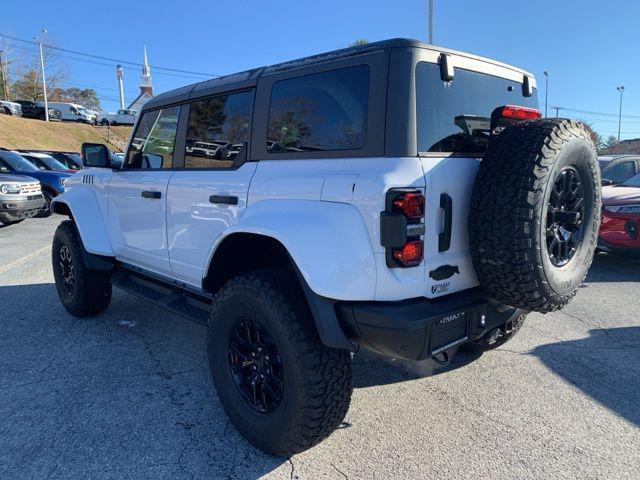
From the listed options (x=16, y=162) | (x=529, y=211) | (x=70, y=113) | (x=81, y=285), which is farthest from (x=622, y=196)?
(x=70, y=113)

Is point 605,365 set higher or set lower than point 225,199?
lower

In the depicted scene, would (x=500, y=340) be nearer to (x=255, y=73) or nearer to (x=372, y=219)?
(x=372, y=219)

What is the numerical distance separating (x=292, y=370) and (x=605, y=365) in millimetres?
2644

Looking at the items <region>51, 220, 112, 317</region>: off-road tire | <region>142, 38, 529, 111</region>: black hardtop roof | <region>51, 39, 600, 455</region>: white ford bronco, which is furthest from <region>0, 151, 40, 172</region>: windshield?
<region>51, 39, 600, 455</region>: white ford bronco

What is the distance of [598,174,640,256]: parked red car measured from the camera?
20.6 ft

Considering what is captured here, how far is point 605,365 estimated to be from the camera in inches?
142

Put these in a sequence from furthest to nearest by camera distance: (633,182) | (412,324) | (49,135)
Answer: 1. (49,135)
2. (633,182)
3. (412,324)

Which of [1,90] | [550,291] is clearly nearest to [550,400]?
[550,291]

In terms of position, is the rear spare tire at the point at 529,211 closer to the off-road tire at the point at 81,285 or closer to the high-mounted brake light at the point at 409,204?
the high-mounted brake light at the point at 409,204

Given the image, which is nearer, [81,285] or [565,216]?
[565,216]

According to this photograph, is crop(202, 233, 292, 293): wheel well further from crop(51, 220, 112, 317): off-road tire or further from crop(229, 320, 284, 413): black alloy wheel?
crop(51, 220, 112, 317): off-road tire

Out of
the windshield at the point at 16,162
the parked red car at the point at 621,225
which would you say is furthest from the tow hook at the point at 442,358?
the windshield at the point at 16,162

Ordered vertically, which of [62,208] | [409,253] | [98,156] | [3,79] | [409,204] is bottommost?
[409,253]

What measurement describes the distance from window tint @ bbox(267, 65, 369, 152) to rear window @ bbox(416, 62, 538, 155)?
11.1 inches
